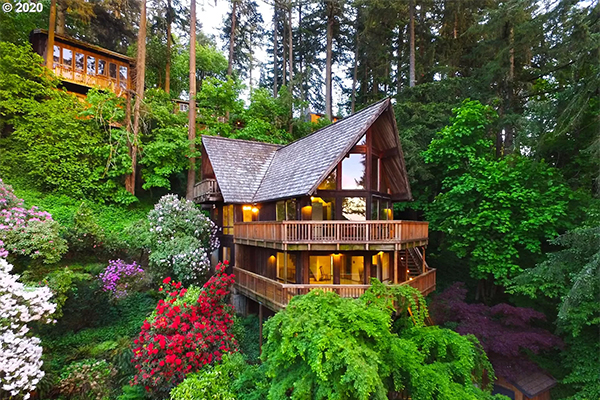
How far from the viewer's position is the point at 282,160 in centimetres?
1642

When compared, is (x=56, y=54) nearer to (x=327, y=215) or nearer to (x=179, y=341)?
(x=327, y=215)

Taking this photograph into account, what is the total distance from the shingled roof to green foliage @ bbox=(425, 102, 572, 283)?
552cm

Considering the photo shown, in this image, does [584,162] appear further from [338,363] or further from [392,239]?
[338,363]

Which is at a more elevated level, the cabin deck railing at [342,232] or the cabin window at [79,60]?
the cabin window at [79,60]

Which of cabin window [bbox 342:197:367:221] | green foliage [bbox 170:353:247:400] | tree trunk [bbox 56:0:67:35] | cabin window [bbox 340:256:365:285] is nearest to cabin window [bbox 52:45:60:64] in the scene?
tree trunk [bbox 56:0:67:35]

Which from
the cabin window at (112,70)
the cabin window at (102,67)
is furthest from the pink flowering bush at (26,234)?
the cabin window at (112,70)

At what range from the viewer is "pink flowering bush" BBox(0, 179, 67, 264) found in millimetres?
10656

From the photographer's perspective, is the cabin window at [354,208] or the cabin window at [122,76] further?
the cabin window at [122,76]

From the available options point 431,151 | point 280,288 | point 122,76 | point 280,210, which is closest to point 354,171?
point 280,210

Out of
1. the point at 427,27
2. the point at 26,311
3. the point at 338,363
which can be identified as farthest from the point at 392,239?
the point at 427,27

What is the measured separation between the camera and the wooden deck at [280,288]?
9.99 m

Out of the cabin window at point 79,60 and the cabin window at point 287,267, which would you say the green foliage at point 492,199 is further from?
the cabin window at point 79,60

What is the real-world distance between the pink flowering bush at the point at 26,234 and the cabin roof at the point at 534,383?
19789 millimetres

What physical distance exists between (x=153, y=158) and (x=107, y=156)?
248 centimetres
